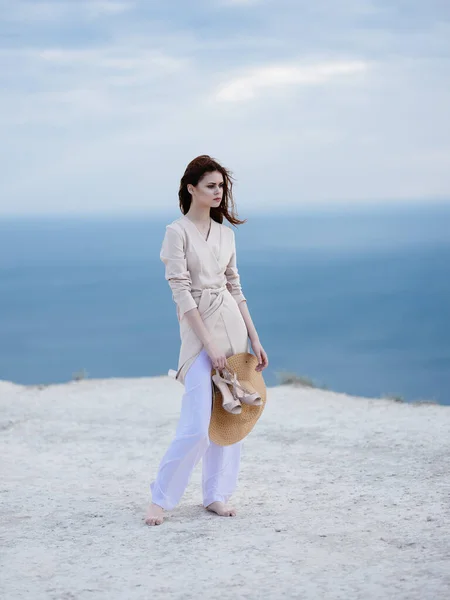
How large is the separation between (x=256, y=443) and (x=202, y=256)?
10.4ft

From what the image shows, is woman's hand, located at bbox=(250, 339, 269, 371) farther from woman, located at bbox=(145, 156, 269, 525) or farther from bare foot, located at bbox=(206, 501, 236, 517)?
bare foot, located at bbox=(206, 501, 236, 517)

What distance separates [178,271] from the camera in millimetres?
4500

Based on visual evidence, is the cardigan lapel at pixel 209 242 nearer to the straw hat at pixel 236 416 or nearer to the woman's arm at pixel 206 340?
the woman's arm at pixel 206 340

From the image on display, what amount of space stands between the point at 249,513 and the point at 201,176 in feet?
6.69

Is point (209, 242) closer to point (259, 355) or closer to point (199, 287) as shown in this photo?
point (199, 287)

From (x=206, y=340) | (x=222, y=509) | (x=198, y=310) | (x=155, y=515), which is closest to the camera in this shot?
(x=206, y=340)

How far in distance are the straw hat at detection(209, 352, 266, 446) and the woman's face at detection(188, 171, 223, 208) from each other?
0.88 m

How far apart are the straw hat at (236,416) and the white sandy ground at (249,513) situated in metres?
0.51

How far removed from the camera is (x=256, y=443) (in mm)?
7309

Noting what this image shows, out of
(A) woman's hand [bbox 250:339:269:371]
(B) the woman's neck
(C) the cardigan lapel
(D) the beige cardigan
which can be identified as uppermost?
(B) the woman's neck

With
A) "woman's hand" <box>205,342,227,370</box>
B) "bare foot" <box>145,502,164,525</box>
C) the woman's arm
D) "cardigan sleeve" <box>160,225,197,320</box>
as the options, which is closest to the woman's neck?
"cardigan sleeve" <box>160,225,197,320</box>

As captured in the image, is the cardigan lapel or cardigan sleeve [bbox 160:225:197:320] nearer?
cardigan sleeve [bbox 160:225:197:320]

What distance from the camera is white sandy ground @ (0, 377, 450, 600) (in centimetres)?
388

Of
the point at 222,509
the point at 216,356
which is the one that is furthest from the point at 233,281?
the point at 222,509
